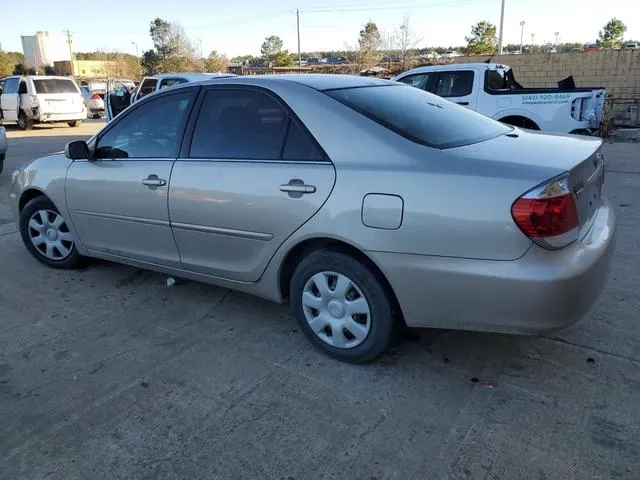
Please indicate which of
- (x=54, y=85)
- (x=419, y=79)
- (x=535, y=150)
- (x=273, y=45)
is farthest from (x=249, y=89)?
(x=273, y=45)

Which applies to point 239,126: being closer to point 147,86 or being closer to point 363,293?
point 363,293

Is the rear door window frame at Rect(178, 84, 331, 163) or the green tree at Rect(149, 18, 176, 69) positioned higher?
the green tree at Rect(149, 18, 176, 69)

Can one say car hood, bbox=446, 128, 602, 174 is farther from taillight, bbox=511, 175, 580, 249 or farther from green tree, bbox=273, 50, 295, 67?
green tree, bbox=273, 50, 295, 67

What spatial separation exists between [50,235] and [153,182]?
1.62 metres

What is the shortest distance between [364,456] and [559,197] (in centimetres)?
147

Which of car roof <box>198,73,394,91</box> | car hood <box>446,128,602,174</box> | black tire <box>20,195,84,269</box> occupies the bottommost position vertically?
black tire <box>20,195,84,269</box>

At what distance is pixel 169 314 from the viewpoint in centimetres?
389

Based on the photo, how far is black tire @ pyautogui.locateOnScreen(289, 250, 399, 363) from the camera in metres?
2.89

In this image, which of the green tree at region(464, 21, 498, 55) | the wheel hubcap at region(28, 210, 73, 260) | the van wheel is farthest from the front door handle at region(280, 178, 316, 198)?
the green tree at region(464, 21, 498, 55)

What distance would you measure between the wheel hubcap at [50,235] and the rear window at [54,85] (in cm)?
1604

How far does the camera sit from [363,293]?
2.94 m

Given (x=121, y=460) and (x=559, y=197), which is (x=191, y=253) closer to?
(x=121, y=460)

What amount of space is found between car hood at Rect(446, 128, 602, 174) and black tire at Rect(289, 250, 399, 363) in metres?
0.79

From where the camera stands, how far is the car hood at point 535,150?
2.65 metres
